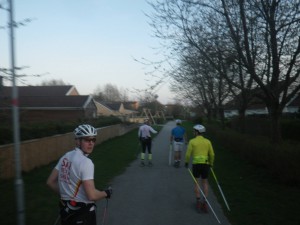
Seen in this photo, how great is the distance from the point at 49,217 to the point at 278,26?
956 centimetres

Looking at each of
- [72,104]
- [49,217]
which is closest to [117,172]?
[49,217]

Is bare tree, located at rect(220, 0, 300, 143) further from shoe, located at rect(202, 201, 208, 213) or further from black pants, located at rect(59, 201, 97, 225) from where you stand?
black pants, located at rect(59, 201, 97, 225)

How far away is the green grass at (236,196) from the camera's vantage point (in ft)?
25.9

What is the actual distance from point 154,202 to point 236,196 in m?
2.02

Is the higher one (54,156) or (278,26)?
(278,26)

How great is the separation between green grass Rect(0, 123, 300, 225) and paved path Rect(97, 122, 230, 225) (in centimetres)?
47

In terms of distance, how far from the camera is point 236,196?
10.2 metres

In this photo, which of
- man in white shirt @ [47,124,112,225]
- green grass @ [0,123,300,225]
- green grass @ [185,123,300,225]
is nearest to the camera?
man in white shirt @ [47,124,112,225]

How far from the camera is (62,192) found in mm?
4305

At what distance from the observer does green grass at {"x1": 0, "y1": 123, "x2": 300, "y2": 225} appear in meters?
7.90

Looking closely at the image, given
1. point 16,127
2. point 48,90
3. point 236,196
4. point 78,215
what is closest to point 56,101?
point 48,90

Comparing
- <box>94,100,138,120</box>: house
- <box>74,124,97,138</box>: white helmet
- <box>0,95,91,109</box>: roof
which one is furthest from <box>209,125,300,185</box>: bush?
<box>94,100,138,120</box>: house

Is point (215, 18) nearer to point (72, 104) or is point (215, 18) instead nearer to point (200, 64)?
point (200, 64)

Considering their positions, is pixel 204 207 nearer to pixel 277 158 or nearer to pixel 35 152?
pixel 277 158
